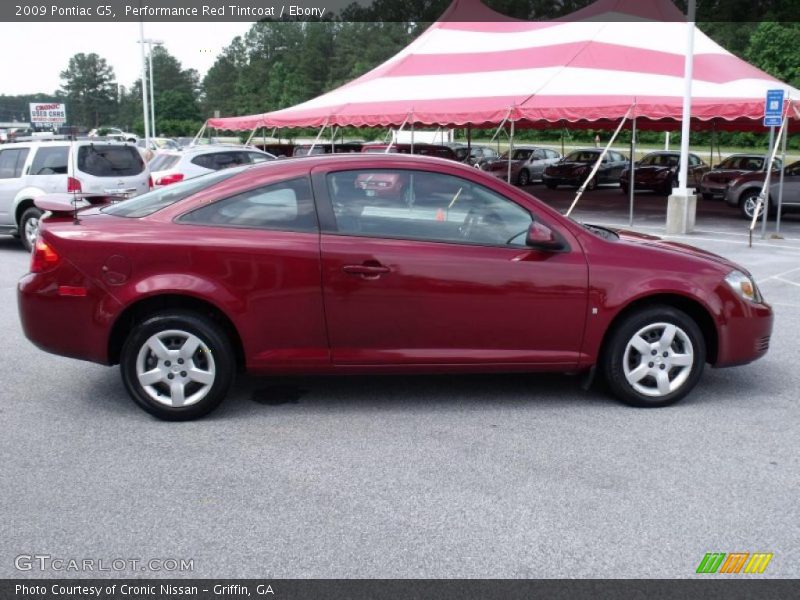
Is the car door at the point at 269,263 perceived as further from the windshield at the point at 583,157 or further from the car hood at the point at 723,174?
the windshield at the point at 583,157

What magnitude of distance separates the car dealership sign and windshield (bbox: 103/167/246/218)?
1610 inches

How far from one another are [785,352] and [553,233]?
Result: 306 centimetres

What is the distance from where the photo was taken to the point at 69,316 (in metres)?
5.20

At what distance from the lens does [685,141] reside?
16.4m

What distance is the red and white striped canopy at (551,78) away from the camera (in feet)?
59.2

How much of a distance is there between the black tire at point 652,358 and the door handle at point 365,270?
5.23 ft

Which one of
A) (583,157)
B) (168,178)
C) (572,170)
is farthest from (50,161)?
(583,157)

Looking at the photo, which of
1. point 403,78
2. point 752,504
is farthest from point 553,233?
point 403,78

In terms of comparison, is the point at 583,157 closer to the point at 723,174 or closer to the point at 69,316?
the point at 723,174

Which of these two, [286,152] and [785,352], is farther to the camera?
[286,152]

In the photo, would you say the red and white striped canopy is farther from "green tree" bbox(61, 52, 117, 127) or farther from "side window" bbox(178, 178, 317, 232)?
"green tree" bbox(61, 52, 117, 127)

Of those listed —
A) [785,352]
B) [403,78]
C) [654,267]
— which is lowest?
[785,352]

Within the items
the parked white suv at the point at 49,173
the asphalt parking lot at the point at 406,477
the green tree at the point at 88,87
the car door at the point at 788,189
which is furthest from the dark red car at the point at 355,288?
the green tree at the point at 88,87

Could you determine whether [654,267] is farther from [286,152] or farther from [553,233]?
[286,152]
